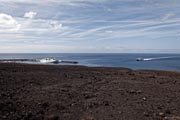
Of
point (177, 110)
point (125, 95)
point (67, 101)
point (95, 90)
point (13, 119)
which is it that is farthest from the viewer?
point (95, 90)

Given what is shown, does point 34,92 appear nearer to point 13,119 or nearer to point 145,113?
point 13,119

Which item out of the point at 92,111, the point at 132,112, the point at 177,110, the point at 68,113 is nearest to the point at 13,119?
the point at 68,113

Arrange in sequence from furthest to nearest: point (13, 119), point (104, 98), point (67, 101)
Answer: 1. point (104, 98)
2. point (67, 101)
3. point (13, 119)

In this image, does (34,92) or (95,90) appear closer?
(34,92)

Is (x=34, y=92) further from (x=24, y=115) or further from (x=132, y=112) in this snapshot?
(x=132, y=112)

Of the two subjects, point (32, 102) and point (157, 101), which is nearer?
point (32, 102)

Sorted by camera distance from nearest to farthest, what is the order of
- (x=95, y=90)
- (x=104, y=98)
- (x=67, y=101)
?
(x=67, y=101), (x=104, y=98), (x=95, y=90)

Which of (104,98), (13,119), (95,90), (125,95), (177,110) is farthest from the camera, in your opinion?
(95,90)

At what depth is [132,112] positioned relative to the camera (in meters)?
12.0

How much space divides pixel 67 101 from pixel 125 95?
3.85 m

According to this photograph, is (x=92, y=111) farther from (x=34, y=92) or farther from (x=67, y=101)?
(x=34, y=92)

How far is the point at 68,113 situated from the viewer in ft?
37.9

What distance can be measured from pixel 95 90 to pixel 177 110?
20.7ft

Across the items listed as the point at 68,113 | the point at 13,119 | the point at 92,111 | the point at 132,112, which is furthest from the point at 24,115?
the point at 132,112
